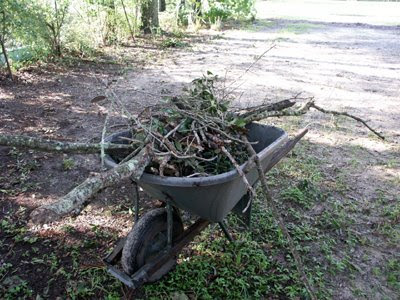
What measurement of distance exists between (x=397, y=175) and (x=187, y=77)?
152 inches

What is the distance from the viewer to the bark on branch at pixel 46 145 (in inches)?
62.8

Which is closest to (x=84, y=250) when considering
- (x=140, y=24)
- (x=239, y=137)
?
(x=239, y=137)

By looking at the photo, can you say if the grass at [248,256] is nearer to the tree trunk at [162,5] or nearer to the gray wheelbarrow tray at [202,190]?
the gray wheelbarrow tray at [202,190]

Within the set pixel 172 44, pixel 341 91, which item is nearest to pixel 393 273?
pixel 341 91

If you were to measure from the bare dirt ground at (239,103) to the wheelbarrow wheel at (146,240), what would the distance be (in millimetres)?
372

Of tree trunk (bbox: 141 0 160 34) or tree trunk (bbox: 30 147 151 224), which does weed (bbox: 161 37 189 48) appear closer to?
tree trunk (bbox: 141 0 160 34)

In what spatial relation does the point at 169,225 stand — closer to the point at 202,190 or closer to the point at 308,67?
the point at 202,190

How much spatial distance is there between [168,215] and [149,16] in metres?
8.24

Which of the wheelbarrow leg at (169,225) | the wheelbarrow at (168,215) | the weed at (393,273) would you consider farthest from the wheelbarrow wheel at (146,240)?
the weed at (393,273)

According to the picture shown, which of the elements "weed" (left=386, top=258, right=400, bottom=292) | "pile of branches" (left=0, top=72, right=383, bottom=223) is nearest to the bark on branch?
"pile of branches" (left=0, top=72, right=383, bottom=223)

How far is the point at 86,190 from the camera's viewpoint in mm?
1349

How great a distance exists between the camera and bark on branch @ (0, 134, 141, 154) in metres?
1.60

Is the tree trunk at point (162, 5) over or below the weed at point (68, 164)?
over

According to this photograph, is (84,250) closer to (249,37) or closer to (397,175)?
(397,175)
